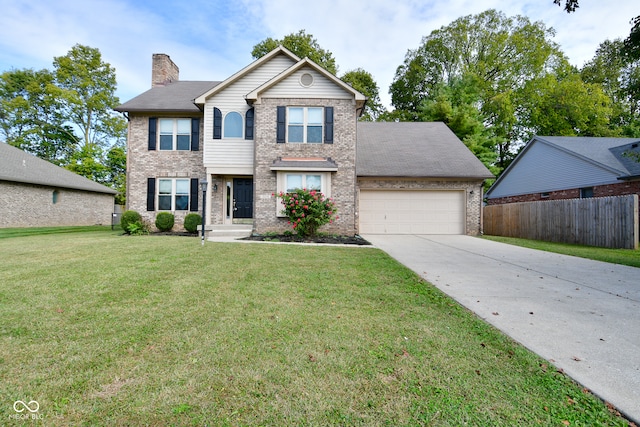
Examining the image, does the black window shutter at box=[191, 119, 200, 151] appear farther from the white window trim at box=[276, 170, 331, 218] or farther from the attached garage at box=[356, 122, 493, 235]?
the attached garage at box=[356, 122, 493, 235]

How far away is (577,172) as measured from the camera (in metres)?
15.8

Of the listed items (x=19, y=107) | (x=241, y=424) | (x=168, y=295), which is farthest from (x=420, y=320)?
(x=19, y=107)

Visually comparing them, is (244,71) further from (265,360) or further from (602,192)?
(602,192)

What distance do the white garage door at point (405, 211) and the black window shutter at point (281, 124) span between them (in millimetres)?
4439

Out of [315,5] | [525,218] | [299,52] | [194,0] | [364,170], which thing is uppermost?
[299,52]

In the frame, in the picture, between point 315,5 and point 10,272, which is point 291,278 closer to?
point 10,272

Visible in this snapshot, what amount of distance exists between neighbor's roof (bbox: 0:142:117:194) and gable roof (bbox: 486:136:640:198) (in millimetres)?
29122

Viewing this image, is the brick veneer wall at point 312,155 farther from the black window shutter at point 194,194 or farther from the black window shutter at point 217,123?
the black window shutter at point 194,194

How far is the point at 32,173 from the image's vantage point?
55.0 feet

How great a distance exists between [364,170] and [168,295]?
10.4 metres

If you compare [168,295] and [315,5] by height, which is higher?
[315,5]

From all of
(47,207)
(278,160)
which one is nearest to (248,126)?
(278,160)

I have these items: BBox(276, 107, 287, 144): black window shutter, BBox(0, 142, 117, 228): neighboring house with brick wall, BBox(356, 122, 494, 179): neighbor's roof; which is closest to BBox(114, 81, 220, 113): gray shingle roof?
BBox(276, 107, 287, 144): black window shutter

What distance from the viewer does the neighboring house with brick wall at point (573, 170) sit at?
44.7 feet
